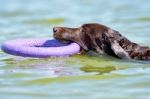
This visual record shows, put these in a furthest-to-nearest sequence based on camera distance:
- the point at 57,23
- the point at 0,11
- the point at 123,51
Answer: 1. the point at 0,11
2. the point at 57,23
3. the point at 123,51

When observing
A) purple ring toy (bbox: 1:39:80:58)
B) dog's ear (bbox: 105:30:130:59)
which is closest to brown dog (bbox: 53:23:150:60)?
dog's ear (bbox: 105:30:130:59)

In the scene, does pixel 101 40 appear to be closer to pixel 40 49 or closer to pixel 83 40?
pixel 83 40

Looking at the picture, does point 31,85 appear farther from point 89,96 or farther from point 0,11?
point 0,11

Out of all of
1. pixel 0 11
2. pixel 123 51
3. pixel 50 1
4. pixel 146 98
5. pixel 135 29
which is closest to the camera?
pixel 146 98

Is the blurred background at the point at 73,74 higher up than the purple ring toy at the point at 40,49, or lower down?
lower down

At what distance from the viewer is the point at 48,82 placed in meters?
9.17

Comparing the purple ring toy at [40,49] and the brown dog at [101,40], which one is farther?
the brown dog at [101,40]

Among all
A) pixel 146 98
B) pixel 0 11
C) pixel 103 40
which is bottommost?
pixel 146 98

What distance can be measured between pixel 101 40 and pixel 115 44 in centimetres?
27

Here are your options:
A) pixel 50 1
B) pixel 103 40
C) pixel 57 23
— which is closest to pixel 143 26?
pixel 57 23

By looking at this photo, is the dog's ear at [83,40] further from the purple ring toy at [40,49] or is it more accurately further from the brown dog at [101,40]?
the purple ring toy at [40,49]

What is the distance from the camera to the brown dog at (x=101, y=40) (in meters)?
10.9

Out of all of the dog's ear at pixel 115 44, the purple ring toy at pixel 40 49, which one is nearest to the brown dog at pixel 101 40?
the dog's ear at pixel 115 44

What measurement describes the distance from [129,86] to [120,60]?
2.03 metres
